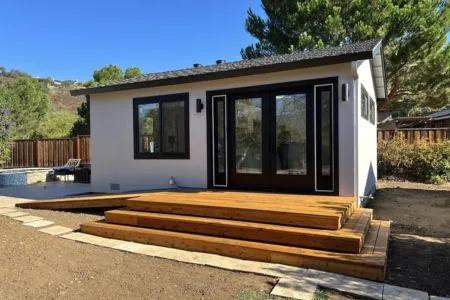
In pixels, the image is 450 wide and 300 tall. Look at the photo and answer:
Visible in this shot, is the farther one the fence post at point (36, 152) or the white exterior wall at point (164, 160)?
the fence post at point (36, 152)

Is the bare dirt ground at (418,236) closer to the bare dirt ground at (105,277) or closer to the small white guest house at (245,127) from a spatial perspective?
the small white guest house at (245,127)

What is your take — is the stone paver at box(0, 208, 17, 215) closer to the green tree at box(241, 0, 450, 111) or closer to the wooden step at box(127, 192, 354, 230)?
the wooden step at box(127, 192, 354, 230)

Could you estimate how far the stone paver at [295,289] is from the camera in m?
3.27

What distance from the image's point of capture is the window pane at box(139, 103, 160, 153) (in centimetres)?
828

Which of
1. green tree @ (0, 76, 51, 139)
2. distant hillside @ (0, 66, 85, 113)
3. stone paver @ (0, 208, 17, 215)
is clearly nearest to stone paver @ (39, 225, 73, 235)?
stone paver @ (0, 208, 17, 215)

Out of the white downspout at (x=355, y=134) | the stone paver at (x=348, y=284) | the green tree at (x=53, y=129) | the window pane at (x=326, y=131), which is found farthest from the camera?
the green tree at (x=53, y=129)

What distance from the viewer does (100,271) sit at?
4.07 meters

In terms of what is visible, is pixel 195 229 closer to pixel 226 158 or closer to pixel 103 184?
pixel 226 158

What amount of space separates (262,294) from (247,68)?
14.7ft

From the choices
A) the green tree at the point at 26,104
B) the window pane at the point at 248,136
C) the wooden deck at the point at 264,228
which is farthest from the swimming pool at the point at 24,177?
the green tree at the point at 26,104

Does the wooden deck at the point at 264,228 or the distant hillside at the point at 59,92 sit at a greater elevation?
the distant hillside at the point at 59,92

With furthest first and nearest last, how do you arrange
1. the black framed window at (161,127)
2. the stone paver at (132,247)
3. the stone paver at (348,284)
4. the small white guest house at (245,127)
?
the black framed window at (161,127)
the small white guest house at (245,127)
the stone paver at (132,247)
the stone paver at (348,284)

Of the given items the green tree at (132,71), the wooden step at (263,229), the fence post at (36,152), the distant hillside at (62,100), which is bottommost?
the wooden step at (263,229)

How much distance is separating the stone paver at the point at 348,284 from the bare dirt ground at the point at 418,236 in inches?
13.2
